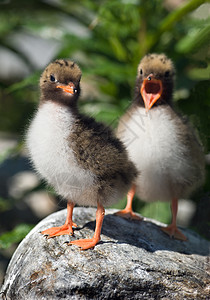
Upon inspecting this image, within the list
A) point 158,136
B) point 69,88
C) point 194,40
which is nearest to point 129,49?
point 194,40

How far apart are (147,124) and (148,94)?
222 mm

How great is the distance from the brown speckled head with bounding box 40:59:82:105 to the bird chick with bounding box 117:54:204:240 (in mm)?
635

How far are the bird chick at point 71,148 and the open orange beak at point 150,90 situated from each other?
44 centimetres

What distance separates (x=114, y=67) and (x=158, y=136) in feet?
5.23

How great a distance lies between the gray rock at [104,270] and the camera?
2545 millimetres

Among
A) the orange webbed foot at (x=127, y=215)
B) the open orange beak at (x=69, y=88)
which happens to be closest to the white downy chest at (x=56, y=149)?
the open orange beak at (x=69, y=88)

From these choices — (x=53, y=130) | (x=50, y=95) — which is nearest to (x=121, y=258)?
(x=53, y=130)

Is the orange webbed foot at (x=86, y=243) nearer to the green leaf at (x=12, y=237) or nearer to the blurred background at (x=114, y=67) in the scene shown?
the blurred background at (x=114, y=67)

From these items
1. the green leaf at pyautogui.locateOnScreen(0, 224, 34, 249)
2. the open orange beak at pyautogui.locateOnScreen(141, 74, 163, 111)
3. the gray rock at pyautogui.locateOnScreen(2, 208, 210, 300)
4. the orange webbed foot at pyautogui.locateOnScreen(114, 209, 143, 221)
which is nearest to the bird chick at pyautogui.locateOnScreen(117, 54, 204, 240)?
the open orange beak at pyautogui.locateOnScreen(141, 74, 163, 111)

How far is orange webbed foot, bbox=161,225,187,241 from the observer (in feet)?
11.4

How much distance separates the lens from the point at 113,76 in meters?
4.63

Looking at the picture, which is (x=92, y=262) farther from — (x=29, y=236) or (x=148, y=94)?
(x=148, y=94)

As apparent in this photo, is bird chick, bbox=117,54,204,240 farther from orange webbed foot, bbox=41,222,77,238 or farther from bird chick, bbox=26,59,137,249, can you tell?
orange webbed foot, bbox=41,222,77,238

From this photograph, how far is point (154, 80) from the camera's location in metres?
3.11
